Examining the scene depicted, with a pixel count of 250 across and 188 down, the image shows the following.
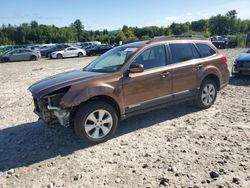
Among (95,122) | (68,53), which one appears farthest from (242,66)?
(68,53)

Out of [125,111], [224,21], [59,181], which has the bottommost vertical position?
[59,181]

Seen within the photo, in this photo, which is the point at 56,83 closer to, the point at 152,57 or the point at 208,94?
the point at 152,57

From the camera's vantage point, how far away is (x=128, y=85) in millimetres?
5203

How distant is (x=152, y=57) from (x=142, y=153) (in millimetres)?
2122

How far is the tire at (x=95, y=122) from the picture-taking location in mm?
4750

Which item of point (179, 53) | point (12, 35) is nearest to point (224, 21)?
point (12, 35)

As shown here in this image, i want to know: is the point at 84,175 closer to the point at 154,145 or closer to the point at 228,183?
the point at 154,145

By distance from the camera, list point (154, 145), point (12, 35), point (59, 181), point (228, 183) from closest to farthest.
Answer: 1. point (228, 183)
2. point (59, 181)
3. point (154, 145)
4. point (12, 35)

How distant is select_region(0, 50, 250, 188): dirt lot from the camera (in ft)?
12.5

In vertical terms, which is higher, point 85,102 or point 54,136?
point 85,102

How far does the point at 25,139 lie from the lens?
5.43 meters

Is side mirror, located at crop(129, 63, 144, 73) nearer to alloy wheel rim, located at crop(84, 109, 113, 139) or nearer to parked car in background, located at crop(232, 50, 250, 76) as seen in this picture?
alloy wheel rim, located at crop(84, 109, 113, 139)

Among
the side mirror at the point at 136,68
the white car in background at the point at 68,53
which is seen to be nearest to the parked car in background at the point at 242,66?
the side mirror at the point at 136,68

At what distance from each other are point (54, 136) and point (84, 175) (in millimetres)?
1750
